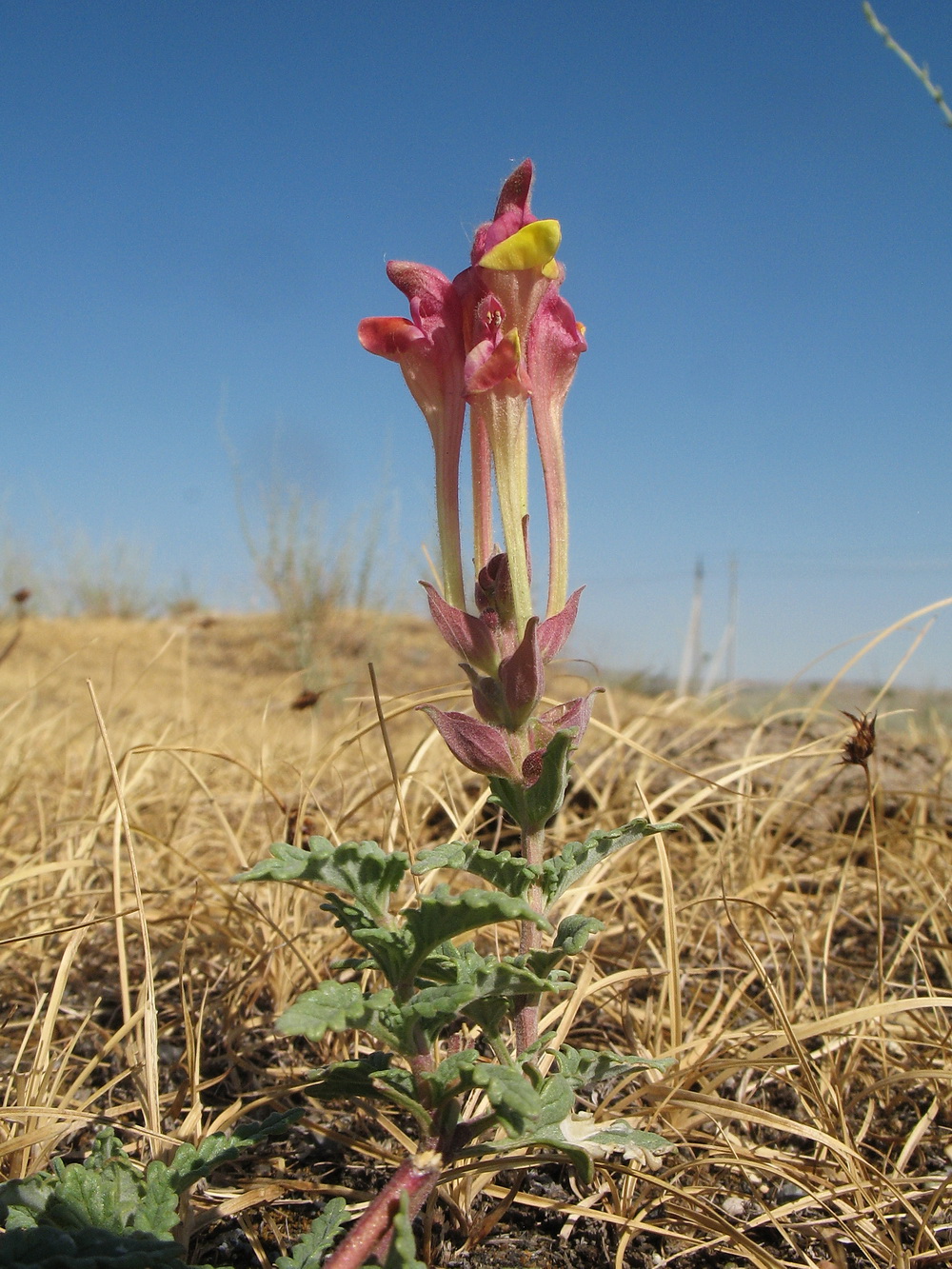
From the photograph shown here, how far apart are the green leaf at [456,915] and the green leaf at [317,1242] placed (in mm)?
268

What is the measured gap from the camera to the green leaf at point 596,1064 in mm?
901

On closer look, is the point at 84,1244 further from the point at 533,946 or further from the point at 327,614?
the point at 327,614

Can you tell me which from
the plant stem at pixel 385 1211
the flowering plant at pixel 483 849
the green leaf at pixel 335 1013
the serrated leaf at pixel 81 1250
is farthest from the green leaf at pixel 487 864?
the serrated leaf at pixel 81 1250

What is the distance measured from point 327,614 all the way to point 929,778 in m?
9.50

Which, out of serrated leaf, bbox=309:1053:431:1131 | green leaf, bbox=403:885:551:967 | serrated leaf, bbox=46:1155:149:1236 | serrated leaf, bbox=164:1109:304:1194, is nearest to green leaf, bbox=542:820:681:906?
green leaf, bbox=403:885:551:967

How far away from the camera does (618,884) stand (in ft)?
6.15

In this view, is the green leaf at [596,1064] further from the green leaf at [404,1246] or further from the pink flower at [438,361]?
the pink flower at [438,361]

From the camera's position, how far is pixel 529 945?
933mm

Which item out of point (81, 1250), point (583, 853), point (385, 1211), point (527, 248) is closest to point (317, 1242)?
point (385, 1211)

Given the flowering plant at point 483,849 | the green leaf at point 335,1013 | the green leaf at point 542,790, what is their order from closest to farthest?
the green leaf at point 335,1013
the flowering plant at point 483,849
the green leaf at point 542,790

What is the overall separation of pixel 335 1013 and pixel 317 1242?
28cm

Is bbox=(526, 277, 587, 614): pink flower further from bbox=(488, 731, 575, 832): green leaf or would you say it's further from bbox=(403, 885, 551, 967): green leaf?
bbox=(403, 885, 551, 967): green leaf

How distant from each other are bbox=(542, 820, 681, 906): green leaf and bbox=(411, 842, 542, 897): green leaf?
0.02m

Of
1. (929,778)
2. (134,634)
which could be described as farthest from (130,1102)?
(134,634)
